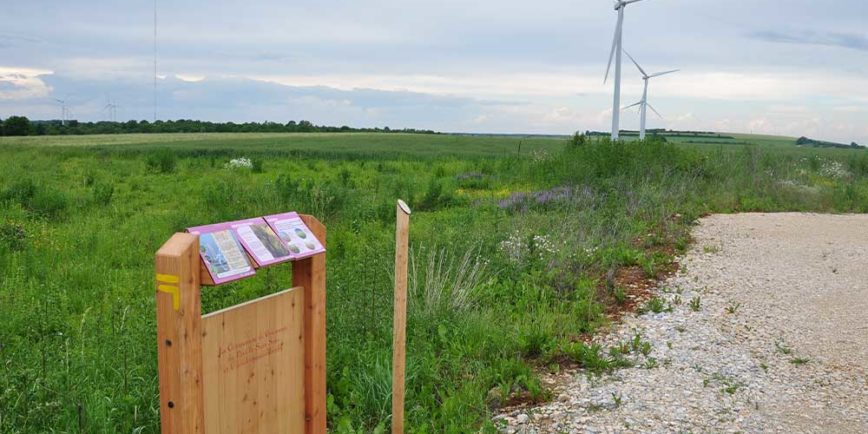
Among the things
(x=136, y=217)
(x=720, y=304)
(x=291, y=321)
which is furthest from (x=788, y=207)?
(x=291, y=321)

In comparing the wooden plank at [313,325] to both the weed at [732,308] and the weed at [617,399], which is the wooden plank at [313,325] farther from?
the weed at [732,308]

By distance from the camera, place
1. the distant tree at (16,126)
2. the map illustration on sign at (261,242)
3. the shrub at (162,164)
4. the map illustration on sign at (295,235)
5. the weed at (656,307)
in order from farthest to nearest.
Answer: the distant tree at (16,126) < the shrub at (162,164) < the weed at (656,307) < the map illustration on sign at (295,235) < the map illustration on sign at (261,242)

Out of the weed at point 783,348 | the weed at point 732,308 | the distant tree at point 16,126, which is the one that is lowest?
the weed at point 783,348

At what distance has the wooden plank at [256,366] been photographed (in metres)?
3.24

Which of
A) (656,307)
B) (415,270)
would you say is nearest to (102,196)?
(415,270)

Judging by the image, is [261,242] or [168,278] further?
[261,242]

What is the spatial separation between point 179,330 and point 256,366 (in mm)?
613

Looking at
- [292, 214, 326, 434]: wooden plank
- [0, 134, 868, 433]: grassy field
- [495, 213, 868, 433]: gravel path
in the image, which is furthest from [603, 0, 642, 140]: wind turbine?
[292, 214, 326, 434]: wooden plank

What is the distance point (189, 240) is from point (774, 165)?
20535 millimetres

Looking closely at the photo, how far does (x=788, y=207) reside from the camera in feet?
54.1

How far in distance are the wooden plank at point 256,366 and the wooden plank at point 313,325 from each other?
3 centimetres

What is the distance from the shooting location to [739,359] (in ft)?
20.9

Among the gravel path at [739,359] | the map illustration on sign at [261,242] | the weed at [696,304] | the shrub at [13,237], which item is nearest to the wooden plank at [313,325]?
the map illustration on sign at [261,242]

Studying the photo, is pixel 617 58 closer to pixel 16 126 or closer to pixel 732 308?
pixel 732 308
